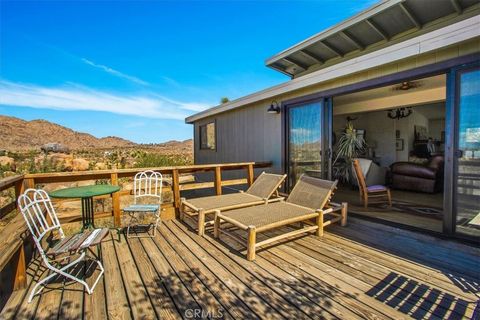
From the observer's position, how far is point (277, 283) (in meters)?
2.00

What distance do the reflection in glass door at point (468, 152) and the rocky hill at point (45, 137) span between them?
2236 cm

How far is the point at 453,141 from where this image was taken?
9.02 ft

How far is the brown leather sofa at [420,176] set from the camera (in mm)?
5473

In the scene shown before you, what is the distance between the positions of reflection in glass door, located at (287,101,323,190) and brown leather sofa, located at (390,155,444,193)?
3040mm

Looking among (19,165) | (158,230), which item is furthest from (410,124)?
(19,165)

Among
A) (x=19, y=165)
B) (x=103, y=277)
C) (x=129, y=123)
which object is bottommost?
(x=103, y=277)

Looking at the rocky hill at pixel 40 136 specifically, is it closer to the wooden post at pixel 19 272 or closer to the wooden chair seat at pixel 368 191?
the wooden post at pixel 19 272

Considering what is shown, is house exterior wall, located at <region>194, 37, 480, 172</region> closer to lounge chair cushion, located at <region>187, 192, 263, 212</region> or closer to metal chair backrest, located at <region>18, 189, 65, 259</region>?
lounge chair cushion, located at <region>187, 192, 263, 212</region>

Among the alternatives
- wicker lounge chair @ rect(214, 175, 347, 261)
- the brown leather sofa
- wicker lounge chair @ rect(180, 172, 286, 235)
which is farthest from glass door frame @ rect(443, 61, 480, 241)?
the brown leather sofa

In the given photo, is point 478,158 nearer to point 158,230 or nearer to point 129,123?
point 158,230

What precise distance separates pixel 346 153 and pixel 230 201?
13.4 feet

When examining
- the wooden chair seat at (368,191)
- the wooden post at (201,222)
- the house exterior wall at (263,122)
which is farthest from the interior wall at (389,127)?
the wooden post at (201,222)

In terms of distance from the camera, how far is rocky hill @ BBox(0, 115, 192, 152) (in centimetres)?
2274

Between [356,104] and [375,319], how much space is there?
6.24 meters
